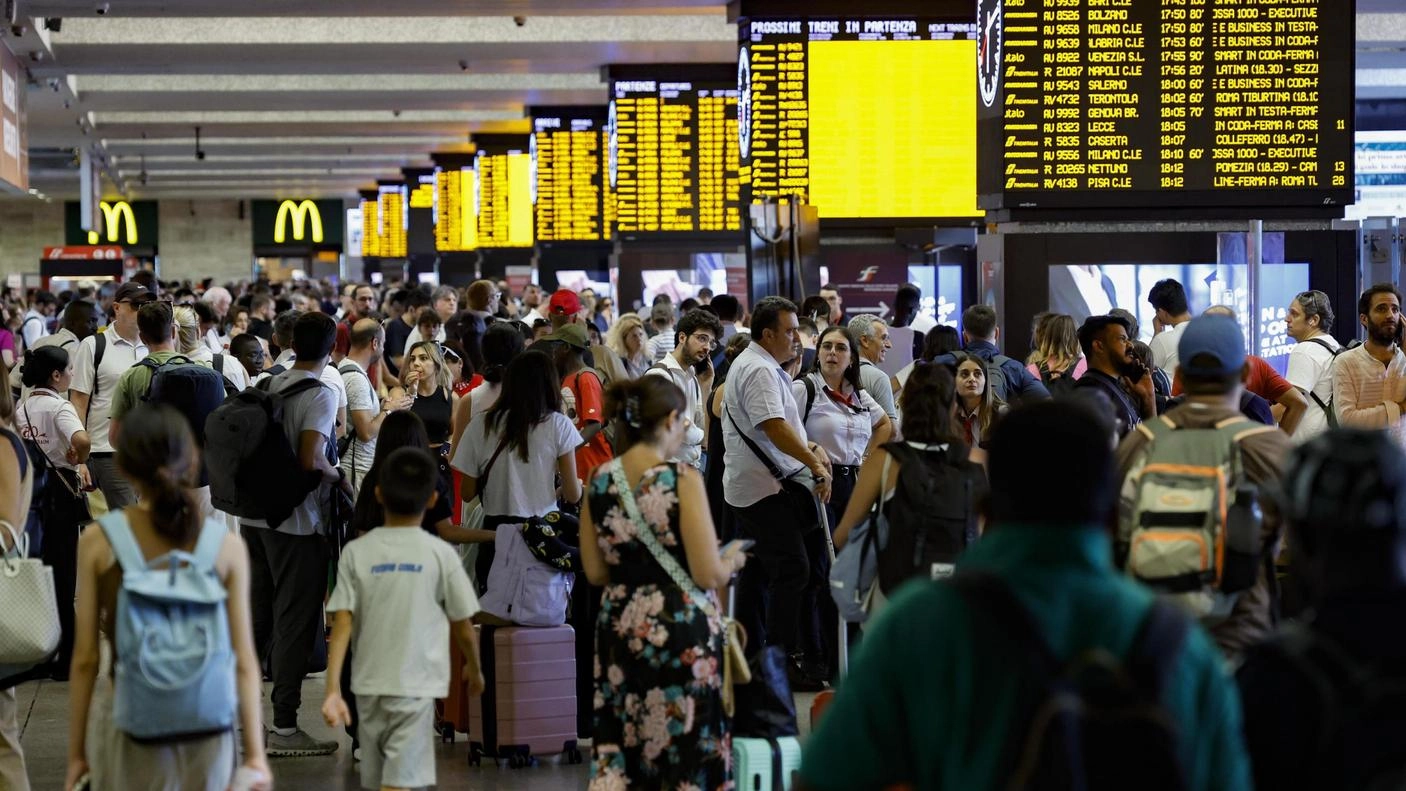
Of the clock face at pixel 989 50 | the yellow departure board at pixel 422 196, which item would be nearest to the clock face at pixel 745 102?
the clock face at pixel 989 50

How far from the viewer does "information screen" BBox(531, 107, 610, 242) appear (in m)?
23.1

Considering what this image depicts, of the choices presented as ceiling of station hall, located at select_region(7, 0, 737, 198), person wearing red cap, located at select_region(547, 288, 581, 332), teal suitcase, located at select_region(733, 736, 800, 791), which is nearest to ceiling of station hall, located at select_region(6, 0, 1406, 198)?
ceiling of station hall, located at select_region(7, 0, 737, 198)

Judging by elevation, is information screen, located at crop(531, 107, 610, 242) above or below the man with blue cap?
above

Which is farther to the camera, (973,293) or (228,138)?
(228,138)

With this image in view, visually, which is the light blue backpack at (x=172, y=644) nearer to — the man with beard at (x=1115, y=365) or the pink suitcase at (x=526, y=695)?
the pink suitcase at (x=526, y=695)

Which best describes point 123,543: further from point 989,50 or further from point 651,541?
point 989,50

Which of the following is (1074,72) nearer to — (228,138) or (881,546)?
(881,546)

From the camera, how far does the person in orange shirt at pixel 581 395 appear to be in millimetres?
7371

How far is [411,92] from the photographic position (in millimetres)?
22984

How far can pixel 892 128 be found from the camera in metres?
14.7

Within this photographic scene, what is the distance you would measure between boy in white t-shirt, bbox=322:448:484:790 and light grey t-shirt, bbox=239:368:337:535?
1758mm

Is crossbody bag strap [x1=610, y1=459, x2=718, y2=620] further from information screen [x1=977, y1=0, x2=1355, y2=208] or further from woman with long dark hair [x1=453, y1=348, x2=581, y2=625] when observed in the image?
information screen [x1=977, y1=0, x2=1355, y2=208]

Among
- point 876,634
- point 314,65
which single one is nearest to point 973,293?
point 314,65

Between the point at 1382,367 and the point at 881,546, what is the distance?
132 inches
